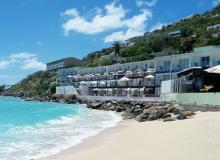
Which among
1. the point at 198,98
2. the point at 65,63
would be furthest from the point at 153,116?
the point at 65,63

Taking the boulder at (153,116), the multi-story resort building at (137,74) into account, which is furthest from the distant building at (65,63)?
the boulder at (153,116)

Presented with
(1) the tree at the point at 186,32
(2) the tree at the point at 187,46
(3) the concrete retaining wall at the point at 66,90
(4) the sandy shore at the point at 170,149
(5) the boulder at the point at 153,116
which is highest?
(1) the tree at the point at 186,32

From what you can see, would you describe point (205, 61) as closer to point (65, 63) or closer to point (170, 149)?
point (170, 149)

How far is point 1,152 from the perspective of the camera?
678 inches

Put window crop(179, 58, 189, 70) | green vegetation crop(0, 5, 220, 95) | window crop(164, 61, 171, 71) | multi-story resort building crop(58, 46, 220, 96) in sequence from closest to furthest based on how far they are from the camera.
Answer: multi-story resort building crop(58, 46, 220, 96) < window crop(179, 58, 189, 70) < window crop(164, 61, 171, 71) < green vegetation crop(0, 5, 220, 95)

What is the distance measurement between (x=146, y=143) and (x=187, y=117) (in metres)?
9.64

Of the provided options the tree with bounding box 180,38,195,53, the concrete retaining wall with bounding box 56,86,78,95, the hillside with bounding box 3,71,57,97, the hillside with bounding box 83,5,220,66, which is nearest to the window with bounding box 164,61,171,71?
the hillside with bounding box 83,5,220,66

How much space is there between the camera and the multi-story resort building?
195ft

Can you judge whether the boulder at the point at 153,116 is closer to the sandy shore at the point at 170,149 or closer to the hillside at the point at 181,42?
the sandy shore at the point at 170,149

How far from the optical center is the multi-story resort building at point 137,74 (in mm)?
59394

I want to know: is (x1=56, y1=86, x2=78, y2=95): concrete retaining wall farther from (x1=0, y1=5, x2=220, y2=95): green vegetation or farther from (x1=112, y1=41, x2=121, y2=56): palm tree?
(x1=112, y1=41, x2=121, y2=56): palm tree

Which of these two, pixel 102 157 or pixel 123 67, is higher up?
pixel 123 67

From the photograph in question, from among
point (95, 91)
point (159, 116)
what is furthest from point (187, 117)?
point (95, 91)

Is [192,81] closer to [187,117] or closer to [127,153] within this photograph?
[187,117]
